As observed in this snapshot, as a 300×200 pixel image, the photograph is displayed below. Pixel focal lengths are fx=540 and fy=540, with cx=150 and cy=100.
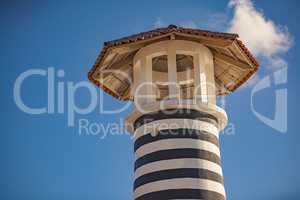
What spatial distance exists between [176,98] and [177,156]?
7.08 ft

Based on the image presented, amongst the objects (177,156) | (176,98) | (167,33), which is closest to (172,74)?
(176,98)

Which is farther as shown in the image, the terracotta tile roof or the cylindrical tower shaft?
the terracotta tile roof

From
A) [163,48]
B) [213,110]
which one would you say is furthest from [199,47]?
[213,110]

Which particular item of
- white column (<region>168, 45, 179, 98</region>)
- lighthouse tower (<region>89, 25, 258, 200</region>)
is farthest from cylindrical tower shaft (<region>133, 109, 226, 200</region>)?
white column (<region>168, 45, 179, 98</region>)

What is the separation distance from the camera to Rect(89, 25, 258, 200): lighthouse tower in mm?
16969

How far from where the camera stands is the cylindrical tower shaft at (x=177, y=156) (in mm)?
16719

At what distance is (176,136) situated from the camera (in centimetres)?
1748

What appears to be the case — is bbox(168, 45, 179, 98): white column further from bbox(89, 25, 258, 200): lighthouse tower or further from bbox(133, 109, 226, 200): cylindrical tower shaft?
bbox(133, 109, 226, 200): cylindrical tower shaft

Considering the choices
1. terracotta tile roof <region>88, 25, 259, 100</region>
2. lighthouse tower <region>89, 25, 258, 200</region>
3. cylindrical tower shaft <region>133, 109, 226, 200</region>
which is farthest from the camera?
terracotta tile roof <region>88, 25, 259, 100</region>

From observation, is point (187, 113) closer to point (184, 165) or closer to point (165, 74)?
point (184, 165)

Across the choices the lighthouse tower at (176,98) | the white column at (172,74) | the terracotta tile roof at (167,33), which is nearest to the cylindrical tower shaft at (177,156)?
the lighthouse tower at (176,98)

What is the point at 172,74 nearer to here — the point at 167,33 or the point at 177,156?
the point at 167,33

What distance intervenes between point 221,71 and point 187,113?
13.1 ft

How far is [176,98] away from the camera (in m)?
18.2
